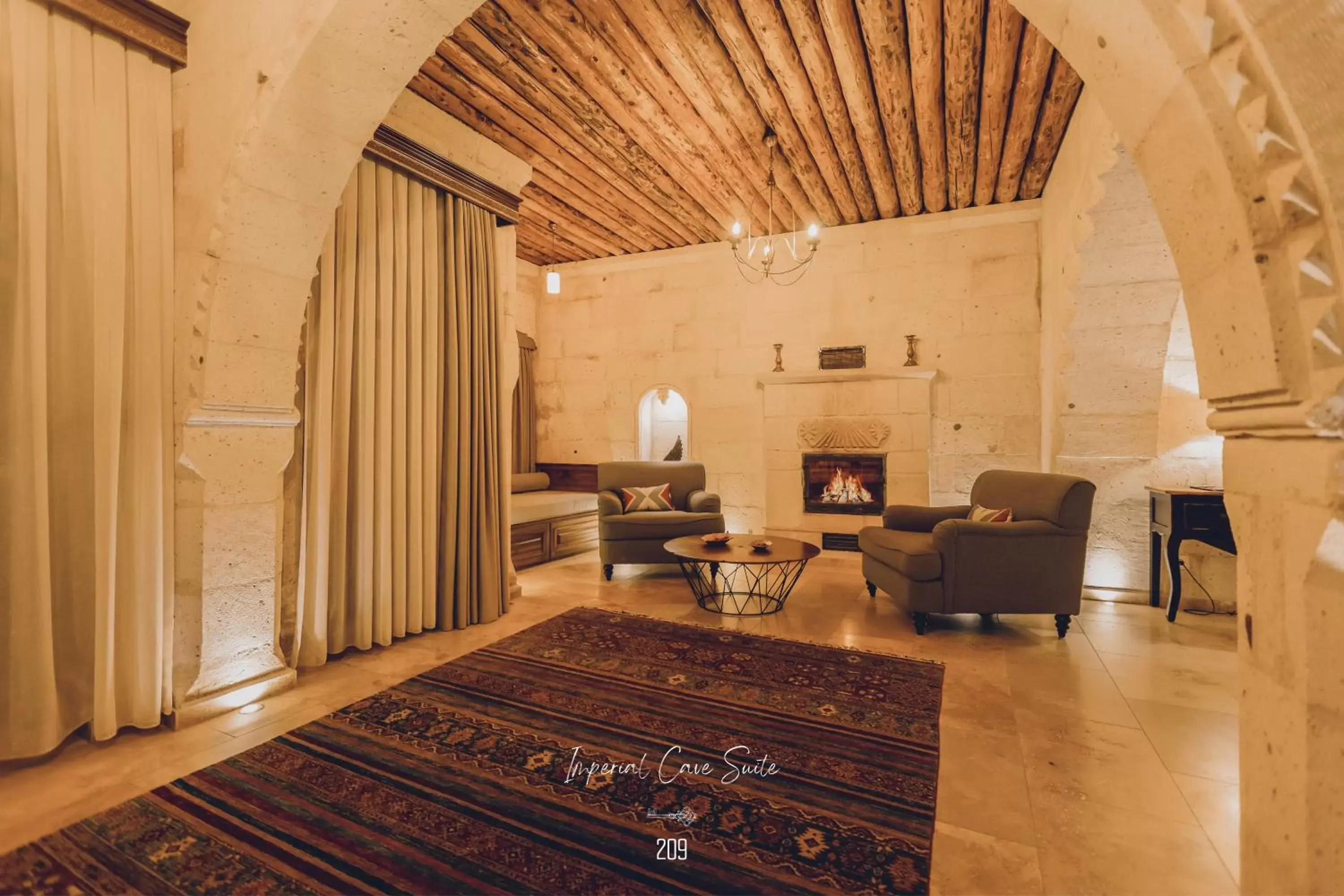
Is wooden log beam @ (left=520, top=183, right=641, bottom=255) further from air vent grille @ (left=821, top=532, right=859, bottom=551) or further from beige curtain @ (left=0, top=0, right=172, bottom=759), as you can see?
air vent grille @ (left=821, top=532, right=859, bottom=551)

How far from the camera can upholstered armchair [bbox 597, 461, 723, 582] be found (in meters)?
4.69

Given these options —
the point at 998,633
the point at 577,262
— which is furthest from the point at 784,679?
the point at 577,262

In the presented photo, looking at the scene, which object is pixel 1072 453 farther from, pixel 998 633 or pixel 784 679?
pixel 784 679

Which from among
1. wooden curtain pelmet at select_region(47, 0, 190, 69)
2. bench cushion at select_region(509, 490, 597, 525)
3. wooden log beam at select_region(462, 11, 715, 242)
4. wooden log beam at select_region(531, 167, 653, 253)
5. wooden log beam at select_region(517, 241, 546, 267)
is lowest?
bench cushion at select_region(509, 490, 597, 525)

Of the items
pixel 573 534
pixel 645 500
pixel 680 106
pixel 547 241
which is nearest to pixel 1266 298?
pixel 680 106

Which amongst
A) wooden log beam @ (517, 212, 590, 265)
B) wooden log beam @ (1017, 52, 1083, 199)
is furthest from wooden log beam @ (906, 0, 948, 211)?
wooden log beam @ (517, 212, 590, 265)

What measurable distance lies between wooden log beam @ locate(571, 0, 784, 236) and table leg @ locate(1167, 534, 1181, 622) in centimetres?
374

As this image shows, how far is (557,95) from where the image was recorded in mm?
3465

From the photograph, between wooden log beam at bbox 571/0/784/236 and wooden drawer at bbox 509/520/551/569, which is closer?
wooden log beam at bbox 571/0/784/236

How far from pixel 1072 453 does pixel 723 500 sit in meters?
3.09

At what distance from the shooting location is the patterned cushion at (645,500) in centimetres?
505

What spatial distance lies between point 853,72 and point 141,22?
128 inches

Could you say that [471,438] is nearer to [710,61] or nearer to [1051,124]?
[710,61]

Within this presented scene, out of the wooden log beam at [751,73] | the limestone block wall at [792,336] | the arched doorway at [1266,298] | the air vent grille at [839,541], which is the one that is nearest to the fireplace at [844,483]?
the air vent grille at [839,541]
